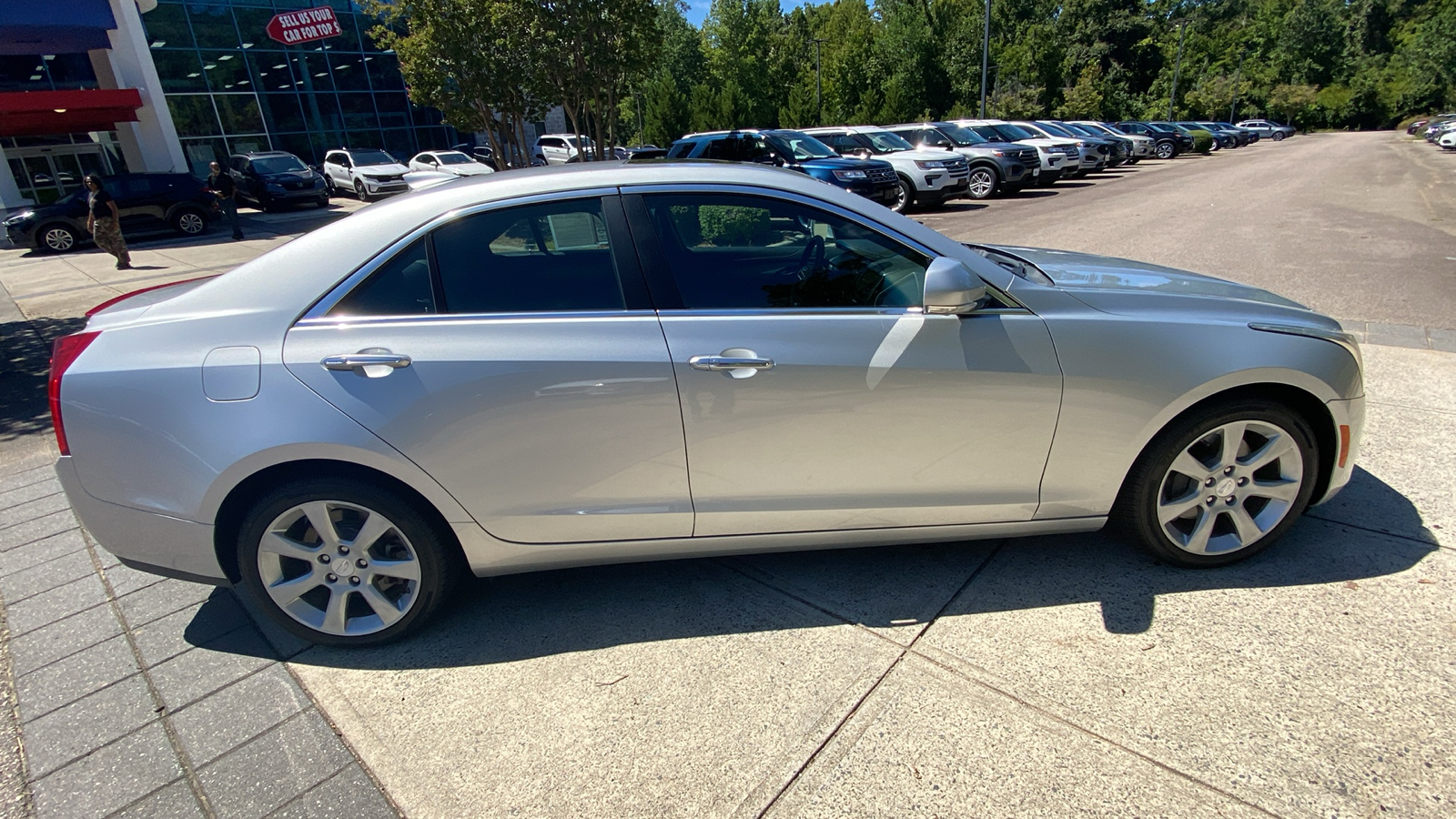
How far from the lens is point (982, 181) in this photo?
715 inches

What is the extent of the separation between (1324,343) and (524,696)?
10.2 feet

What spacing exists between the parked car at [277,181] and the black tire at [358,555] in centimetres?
2351

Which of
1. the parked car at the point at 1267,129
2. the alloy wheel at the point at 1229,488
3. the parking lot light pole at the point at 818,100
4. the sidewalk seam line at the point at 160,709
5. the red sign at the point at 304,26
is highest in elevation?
the red sign at the point at 304,26

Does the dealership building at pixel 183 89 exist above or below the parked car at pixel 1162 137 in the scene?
above

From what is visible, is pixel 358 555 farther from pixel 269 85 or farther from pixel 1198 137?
pixel 1198 137

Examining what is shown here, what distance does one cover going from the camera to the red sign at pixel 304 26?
27391mm

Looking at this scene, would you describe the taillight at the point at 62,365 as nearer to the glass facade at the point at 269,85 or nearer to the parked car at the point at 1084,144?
the parked car at the point at 1084,144

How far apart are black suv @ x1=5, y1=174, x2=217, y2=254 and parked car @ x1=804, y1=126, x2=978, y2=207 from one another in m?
14.8

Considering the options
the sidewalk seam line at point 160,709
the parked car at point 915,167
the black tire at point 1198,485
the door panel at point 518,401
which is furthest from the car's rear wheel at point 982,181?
the sidewalk seam line at point 160,709

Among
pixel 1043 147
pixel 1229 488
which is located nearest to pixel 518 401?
pixel 1229 488

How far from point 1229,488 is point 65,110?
28050 mm

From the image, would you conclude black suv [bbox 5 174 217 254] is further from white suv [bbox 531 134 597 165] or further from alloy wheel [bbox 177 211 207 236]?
white suv [bbox 531 134 597 165]

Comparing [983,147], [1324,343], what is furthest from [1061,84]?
[1324,343]

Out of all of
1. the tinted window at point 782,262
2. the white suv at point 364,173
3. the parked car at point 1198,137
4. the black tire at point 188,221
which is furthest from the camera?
the parked car at point 1198,137
